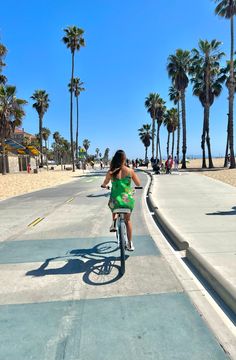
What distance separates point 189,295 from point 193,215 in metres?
5.71

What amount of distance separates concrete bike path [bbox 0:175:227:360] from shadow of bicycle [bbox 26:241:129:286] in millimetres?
15

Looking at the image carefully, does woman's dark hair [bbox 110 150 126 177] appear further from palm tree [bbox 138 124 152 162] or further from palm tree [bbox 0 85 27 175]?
palm tree [bbox 138 124 152 162]

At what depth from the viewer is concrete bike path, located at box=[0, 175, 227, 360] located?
3.22 metres

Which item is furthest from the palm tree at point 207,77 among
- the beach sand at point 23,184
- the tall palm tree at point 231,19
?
the beach sand at point 23,184

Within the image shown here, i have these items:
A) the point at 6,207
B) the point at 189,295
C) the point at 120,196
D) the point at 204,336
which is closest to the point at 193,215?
the point at 120,196

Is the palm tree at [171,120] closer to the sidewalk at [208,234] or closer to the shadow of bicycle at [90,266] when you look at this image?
the sidewalk at [208,234]

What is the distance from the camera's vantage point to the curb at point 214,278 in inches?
162

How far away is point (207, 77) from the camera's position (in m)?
41.9

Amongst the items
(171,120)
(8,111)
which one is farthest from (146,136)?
(8,111)

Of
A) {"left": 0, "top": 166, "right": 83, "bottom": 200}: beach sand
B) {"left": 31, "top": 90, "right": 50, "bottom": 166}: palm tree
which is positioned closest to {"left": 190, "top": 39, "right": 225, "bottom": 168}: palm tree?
{"left": 0, "top": 166, "right": 83, "bottom": 200}: beach sand

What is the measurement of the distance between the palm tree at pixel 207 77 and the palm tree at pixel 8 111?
21852mm

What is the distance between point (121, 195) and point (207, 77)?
131 ft

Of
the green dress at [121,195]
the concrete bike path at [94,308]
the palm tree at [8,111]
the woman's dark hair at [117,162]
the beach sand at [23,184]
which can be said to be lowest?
the beach sand at [23,184]

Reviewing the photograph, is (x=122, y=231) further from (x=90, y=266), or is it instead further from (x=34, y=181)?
(x=34, y=181)
